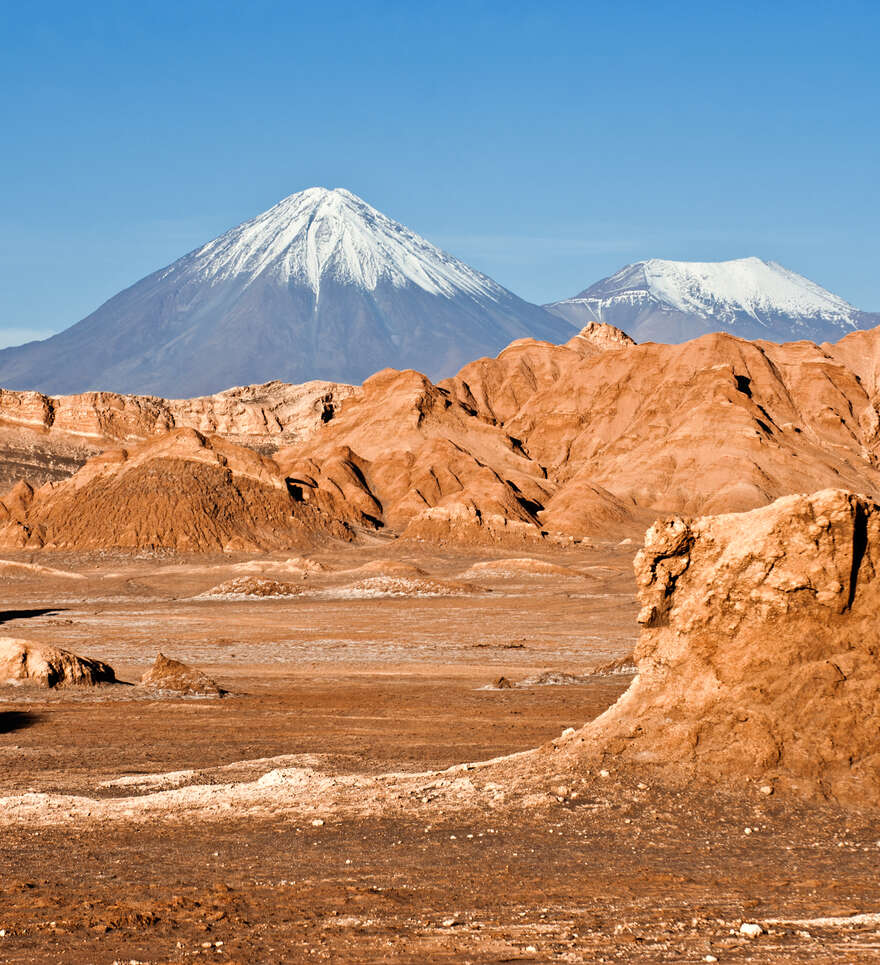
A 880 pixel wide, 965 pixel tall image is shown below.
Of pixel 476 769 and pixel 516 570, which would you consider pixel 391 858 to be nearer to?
pixel 476 769

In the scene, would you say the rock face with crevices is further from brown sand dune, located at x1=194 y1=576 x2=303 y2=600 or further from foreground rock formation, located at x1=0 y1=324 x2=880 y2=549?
foreground rock formation, located at x1=0 y1=324 x2=880 y2=549

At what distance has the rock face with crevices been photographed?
12086mm

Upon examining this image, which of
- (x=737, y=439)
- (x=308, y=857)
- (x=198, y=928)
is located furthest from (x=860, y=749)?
(x=737, y=439)

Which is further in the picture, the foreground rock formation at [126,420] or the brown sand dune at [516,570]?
the foreground rock formation at [126,420]

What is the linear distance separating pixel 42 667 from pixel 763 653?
16.2 meters

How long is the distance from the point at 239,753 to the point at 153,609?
33533 mm

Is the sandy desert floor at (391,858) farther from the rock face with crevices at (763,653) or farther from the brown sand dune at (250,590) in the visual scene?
the brown sand dune at (250,590)

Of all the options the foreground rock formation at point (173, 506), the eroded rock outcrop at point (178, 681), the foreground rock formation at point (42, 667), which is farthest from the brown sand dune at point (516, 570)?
the foreground rock formation at point (42, 667)

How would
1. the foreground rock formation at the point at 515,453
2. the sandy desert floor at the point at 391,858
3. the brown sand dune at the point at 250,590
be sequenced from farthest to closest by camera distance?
1. the foreground rock formation at the point at 515,453
2. the brown sand dune at the point at 250,590
3. the sandy desert floor at the point at 391,858

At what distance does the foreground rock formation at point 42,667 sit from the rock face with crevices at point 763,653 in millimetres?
14267

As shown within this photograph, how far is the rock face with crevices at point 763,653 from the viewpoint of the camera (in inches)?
476

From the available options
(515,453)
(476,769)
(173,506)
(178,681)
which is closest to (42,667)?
(178,681)

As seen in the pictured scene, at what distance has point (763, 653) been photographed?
12.7 m

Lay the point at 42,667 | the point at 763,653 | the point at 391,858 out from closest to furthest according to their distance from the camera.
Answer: the point at 391,858
the point at 763,653
the point at 42,667
